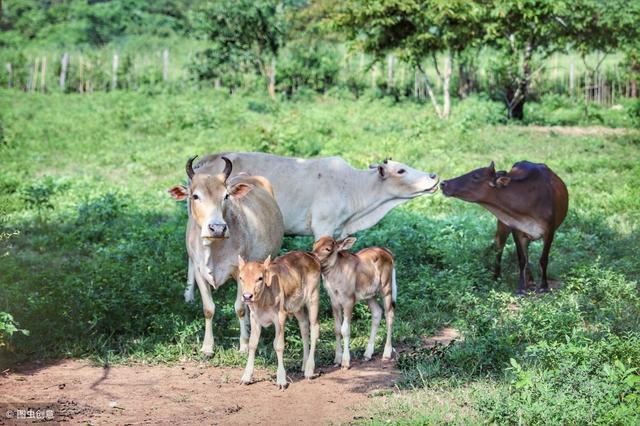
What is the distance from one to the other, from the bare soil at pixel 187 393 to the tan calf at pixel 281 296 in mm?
210

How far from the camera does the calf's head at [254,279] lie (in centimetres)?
666

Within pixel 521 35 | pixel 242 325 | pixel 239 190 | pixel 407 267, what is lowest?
pixel 407 267

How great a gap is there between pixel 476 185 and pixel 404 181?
82 cm

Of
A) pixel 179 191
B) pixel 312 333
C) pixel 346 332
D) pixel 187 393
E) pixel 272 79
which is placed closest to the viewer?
pixel 187 393

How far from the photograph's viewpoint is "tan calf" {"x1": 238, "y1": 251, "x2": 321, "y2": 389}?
6.77 metres

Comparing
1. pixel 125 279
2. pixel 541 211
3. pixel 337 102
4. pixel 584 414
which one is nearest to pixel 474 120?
pixel 337 102

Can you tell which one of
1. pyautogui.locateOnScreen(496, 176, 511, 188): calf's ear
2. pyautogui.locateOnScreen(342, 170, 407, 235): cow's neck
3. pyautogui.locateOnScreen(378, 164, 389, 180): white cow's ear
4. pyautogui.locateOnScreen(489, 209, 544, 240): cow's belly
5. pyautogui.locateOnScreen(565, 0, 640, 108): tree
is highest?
pyautogui.locateOnScreen(565, 0, 640, 108): tree

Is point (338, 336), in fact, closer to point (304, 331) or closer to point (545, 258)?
point (304, 331)

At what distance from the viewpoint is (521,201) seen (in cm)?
1002

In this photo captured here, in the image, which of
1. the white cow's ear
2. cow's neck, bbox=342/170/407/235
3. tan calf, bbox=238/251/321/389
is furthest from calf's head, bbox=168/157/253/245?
the white cow's ear

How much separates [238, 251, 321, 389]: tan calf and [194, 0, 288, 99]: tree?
21.0 m

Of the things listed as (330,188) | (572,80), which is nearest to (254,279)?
(330,188)

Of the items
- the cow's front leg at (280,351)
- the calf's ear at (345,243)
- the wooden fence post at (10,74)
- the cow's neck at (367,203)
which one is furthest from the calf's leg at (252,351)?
the wooden fence post at (10,74)

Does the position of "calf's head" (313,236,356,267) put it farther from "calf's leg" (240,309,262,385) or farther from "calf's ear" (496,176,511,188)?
"calf's ear" (496,176,511,188)
